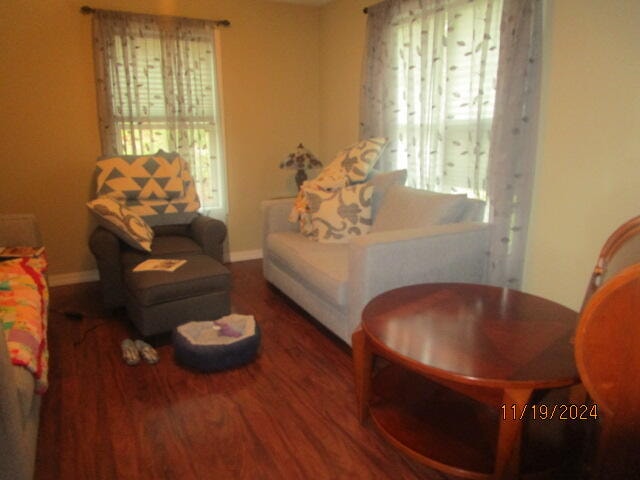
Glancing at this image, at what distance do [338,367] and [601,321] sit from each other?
59.0 inches

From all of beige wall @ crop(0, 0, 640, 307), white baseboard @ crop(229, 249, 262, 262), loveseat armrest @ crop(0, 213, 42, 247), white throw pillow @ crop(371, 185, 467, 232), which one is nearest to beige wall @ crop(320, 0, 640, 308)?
beige wall @ crop(0, 0, 640, 307)

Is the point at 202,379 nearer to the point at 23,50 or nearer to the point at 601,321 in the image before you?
the point at 601,321

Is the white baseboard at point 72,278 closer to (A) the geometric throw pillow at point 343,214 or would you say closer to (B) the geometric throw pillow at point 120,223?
(B) the geometric throw pillow at point 120,223

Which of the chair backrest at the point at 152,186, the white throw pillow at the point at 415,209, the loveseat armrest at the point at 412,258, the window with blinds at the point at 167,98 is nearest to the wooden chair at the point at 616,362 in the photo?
the loveseat armrest at the point at 412,258

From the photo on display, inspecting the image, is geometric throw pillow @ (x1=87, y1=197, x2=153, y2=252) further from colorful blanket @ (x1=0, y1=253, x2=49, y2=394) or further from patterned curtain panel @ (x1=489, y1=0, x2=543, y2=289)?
patterned curtain panel @ (x1=489, y1=0, x2=543, y2=289)

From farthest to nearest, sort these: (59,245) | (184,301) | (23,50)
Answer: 1. (59,245)
2. (23,50)
3. (184,301)

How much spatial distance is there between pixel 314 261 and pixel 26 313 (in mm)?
1419

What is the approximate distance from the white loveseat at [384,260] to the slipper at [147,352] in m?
0.90

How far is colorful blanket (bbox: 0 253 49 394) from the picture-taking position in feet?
4.95

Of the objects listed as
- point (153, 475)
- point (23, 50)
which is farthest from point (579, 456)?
point (23, 50)

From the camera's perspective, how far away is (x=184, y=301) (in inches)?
98.0

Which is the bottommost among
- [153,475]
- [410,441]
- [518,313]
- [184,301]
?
[153,475]

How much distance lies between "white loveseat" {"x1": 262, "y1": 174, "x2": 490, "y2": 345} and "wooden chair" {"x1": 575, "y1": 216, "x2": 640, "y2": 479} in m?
1.12

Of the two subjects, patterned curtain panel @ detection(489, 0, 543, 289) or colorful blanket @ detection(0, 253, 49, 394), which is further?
patterned curtain panel @ detection(489, 0, 543, 289)
